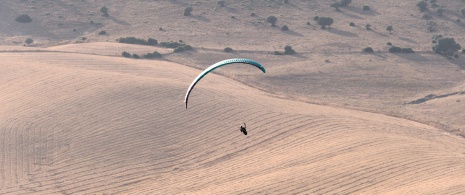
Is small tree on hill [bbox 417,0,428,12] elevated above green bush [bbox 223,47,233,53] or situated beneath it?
elevated above

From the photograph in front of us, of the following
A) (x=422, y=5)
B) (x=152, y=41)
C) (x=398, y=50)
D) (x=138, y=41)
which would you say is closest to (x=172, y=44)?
(x=152, y=41)

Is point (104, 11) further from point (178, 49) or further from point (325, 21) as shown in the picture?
point (325, 21)

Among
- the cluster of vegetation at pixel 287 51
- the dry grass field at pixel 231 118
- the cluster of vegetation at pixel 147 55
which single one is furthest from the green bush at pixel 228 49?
the cluster of vegetation at pixel 147 55

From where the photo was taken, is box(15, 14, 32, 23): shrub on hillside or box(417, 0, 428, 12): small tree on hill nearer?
box(15, 14, 32, 23): shrub on hillside

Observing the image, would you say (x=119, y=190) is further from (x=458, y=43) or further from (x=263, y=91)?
(x=458, y=43)

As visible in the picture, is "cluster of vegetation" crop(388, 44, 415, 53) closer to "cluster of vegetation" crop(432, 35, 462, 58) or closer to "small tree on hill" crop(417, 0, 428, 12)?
"cluster of vegetation" crop(432, 35, 462, 58)

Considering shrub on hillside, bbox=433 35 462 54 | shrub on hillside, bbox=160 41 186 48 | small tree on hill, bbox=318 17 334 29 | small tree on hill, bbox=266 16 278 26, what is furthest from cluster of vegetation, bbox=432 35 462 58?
shrub on hillside, bbox=160 41 186 48

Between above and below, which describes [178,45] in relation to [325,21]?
below

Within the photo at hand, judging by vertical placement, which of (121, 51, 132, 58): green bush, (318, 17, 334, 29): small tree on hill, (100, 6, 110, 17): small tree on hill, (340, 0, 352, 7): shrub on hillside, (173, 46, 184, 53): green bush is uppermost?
(340, 0, 352, 7): shrub on hillside
